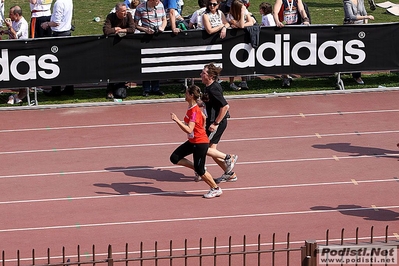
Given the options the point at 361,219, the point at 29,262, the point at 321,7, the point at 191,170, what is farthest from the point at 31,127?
the point at 321,7

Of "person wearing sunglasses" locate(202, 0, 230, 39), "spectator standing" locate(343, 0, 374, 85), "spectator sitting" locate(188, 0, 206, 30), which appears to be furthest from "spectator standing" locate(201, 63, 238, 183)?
"spectator standing" locate(343, 0, 374, 85)

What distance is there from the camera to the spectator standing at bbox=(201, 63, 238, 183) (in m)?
13.7

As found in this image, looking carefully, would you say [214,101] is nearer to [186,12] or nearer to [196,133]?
[196,133]

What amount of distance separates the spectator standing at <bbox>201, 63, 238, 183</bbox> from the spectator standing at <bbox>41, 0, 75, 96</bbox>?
6349 mm

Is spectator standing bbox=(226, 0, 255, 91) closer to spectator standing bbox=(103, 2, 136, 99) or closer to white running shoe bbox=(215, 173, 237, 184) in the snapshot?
spectator standing bbox=(103, 2, 136, 99)

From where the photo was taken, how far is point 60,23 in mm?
19516

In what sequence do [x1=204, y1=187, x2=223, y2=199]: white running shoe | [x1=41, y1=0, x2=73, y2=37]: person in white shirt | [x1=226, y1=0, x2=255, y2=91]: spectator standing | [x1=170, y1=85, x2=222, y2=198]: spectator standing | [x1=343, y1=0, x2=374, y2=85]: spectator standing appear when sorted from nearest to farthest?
[x1=170, y1=85, x2=222, y2=198]: spectator standing, [x1=204, y1=187, x2=223, y2=199]: white running shoe, [x1=226, y1=0, x2=255, y2=91]: spectator standing, [x1=41, y1=0, x2=73, y2=37]: person in white shirt, [x1=343, y1=0, x2=374, y2=85]: spectator standing

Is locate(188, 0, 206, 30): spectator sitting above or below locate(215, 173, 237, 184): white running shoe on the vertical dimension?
above

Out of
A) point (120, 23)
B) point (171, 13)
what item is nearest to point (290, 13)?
point (171, 13)

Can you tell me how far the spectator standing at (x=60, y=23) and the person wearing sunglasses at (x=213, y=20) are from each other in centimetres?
310

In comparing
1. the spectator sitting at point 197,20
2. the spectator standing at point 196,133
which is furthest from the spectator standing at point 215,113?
the spectator sitting at point 197,20

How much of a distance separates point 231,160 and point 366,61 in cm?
693

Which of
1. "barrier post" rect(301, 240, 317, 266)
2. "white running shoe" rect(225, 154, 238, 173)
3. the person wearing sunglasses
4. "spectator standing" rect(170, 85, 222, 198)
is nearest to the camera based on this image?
"barrier post" rect(301, 240, 317, 266)

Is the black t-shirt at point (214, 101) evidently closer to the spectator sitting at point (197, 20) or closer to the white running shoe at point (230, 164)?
the white running shoe at point (230, 164)
